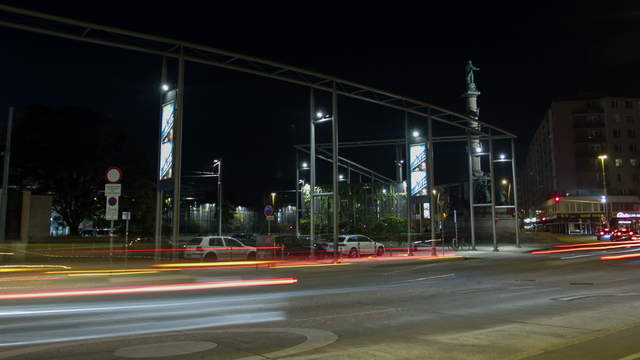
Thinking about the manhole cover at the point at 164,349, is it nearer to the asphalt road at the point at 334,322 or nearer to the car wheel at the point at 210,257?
the asphalt road at the point at 334,322

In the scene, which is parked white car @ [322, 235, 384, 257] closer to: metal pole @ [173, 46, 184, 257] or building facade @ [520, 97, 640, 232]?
metal pole @ [173, 46, 184, 257]

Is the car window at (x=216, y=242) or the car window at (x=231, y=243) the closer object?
the car window at (x=216, y=242)

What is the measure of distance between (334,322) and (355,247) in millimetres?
24114

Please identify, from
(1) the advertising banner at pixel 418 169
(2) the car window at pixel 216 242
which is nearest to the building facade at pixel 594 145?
(1) the advertising banner at pixel 418 169

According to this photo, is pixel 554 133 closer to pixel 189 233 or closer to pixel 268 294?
pixel 189 233

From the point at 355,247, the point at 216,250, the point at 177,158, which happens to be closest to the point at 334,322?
the point at 177,158

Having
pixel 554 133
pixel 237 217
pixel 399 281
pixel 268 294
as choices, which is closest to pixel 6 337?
pixel 268 294

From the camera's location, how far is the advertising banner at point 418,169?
3178cm

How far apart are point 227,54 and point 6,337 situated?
663 inches

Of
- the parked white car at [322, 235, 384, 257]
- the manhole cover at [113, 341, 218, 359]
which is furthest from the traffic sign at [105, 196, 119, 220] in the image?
the parked white car at [322, 235, 384, 257]

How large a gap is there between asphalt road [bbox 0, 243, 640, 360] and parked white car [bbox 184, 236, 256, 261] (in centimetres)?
1101

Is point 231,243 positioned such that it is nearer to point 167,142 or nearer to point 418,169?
point 167,142

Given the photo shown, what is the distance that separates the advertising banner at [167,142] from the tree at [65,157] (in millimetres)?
21454

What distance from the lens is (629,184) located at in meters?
91.7
